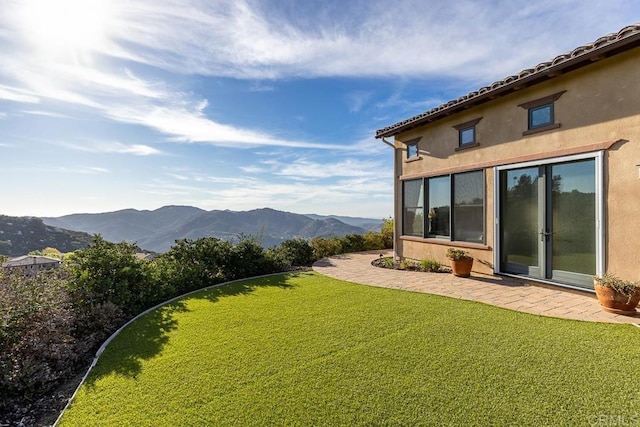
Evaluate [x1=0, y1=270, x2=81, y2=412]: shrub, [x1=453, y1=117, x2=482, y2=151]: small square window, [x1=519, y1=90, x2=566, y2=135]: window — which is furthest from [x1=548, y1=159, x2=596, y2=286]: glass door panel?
[x1=0, y1=270, x2=81, y2=412]: shrub

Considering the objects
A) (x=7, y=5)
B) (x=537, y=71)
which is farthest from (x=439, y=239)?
(x=7, y=5)

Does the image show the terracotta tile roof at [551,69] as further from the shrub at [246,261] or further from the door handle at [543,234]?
the shrub at [246,261]

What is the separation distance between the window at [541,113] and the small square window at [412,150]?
3.77 metres

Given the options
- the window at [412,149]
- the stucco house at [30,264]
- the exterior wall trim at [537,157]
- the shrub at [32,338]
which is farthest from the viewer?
the window at [412,149]

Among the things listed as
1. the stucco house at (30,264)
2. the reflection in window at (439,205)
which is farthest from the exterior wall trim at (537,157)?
the stucco house at (30,264)

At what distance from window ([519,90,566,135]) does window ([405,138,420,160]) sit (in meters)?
3.75

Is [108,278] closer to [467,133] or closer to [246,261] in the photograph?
[246,261]

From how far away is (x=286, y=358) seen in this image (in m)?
3.76

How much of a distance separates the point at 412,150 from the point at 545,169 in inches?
182

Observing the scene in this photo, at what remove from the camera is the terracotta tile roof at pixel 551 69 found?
5.23m

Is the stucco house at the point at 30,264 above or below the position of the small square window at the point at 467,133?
below

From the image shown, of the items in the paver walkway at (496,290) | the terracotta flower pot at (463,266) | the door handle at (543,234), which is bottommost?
the paver walkway at (496,290)

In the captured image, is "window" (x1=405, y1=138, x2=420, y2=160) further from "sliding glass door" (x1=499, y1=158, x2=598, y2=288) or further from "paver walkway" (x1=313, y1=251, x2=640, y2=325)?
"paver walkway" (x1=313, y1=251, x2=640, y2=325)

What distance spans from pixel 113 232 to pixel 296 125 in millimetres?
48424
